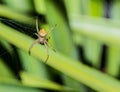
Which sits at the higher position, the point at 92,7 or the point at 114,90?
the point at 92,7

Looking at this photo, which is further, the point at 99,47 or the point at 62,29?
the point at 99,47

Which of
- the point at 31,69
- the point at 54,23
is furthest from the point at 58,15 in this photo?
the point at 31,69

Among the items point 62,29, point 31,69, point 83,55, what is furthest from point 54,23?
point 83,55

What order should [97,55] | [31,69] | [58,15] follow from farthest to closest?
1. [97,55]
2. [31,69]
3. [58,15]

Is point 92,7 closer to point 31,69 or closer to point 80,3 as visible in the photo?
point 80,3


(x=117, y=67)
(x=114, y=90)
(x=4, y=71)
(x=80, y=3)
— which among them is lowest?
(x=114, y=90)

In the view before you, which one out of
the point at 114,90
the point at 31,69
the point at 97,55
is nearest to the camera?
the point at 114,90
